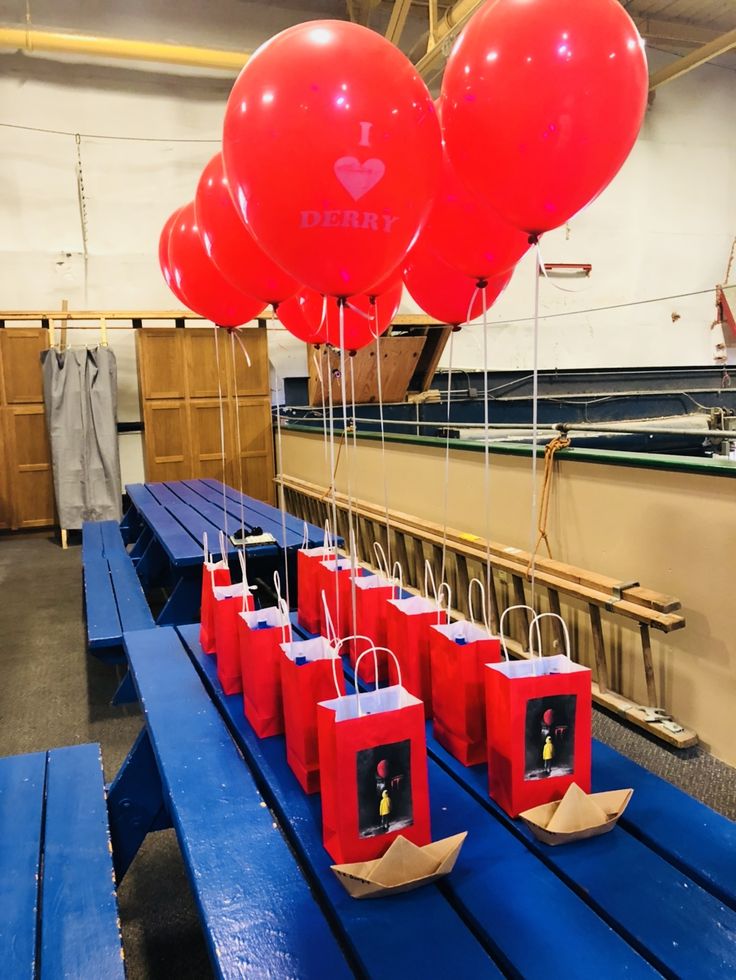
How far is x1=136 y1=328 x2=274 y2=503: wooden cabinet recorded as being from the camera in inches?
251

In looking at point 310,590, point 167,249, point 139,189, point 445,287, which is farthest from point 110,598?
point 139,189

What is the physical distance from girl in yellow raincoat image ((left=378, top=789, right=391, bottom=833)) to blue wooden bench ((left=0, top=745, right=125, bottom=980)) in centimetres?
49

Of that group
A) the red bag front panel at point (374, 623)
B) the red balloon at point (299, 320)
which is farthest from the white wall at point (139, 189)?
the red bag front panel at point (374, 623)

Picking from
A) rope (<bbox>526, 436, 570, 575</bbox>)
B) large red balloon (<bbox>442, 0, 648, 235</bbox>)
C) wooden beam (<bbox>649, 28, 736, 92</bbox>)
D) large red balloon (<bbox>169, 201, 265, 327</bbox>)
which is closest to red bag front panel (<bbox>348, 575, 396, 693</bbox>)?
large red balloon (<bbox>442, 0, 648, 235</bbox>)

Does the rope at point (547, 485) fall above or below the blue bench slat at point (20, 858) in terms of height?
above

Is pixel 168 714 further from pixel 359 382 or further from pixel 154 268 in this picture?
pixel 154 268

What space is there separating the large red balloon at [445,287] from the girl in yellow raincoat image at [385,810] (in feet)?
4.20

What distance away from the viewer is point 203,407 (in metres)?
6.59

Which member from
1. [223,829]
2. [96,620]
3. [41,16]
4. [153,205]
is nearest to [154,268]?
[153,205]

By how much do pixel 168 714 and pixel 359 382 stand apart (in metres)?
5.33

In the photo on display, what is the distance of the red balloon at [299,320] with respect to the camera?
2.39 metres

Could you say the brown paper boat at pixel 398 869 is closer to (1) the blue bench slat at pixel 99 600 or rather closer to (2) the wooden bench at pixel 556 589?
(2) the wooden bench at pixel 556 589

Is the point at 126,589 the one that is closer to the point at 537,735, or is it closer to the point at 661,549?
the point at 661,549

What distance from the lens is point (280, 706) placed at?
1497 mm
